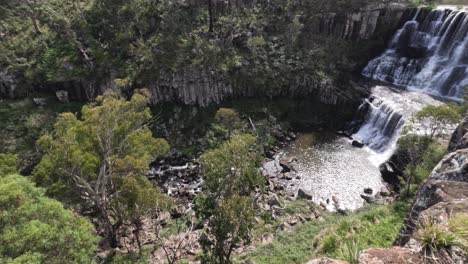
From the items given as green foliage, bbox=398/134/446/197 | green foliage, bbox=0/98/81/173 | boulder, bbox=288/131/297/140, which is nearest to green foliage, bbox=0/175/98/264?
green foliage, bbox=0/98/81/173

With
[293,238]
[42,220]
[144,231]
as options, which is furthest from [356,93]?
[42,220]

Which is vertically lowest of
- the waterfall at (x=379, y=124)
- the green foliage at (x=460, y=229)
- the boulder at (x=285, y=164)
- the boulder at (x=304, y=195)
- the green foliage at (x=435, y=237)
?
the boulder at (x=285, y=164)

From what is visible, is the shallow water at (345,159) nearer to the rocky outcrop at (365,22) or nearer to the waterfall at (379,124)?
the waterfall at (379,124)

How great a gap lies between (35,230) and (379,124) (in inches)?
1458

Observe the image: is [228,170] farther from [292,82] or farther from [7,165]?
[292,82]

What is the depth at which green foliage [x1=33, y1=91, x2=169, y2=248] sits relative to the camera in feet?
66.8

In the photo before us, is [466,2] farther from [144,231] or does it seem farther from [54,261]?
[54,261]

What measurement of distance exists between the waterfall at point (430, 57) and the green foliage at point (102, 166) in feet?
126

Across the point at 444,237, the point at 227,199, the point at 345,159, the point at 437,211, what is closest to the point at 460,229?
the point at 444,237

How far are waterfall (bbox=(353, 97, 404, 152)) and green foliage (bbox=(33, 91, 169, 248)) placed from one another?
26.8 meters

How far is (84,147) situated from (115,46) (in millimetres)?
22990

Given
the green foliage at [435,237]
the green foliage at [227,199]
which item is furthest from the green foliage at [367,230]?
the green foliage at [435,237]

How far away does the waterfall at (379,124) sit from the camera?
119 ft

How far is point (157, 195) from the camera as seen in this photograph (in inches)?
822
